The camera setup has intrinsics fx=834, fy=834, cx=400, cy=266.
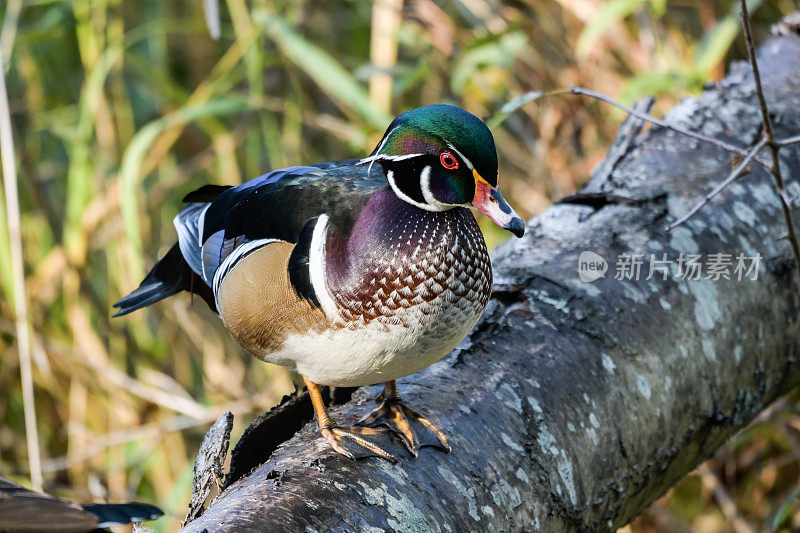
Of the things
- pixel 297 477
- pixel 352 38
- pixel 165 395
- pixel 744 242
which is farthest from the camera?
pixel 352 38

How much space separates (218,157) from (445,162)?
148 centimetres

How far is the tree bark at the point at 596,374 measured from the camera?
890 mm

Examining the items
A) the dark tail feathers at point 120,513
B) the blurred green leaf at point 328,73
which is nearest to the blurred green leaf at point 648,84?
the blurred green leaf at point 328,73

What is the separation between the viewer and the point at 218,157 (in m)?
2.31

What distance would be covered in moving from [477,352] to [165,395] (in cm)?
114

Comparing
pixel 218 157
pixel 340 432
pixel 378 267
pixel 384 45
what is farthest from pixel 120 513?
pixel 218 157

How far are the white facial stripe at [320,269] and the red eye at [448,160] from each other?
15 centimetres

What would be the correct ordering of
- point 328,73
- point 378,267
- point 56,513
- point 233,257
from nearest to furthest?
point 56,513, point 378,267, point 233,257, point 328,73

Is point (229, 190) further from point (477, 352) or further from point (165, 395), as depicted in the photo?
point (165, 395)

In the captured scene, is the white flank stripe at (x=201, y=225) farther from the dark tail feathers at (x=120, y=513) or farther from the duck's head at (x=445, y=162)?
the dark tail feathers at (x=120, y=513)

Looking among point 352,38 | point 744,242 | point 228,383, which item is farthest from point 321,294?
point 352,38

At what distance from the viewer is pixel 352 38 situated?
273 cm

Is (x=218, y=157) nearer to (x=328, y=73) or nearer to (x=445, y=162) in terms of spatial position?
(x=328, y=73)

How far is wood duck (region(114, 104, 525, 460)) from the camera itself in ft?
3.05
